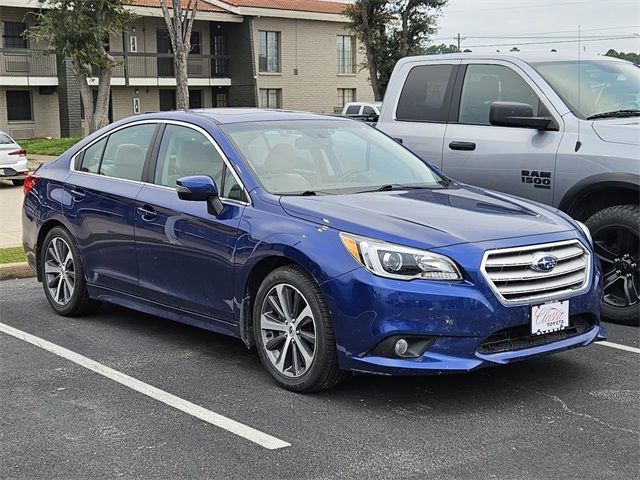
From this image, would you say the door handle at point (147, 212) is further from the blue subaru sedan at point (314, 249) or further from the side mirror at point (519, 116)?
the side mirror at point (519, 116)

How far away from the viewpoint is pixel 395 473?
393cm

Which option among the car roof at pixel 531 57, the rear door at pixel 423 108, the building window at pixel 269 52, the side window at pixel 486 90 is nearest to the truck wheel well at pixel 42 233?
the rear door at pixel 423 108

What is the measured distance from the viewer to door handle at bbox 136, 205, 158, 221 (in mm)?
5983

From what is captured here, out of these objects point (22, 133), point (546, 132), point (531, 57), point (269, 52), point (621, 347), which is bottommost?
point (621, 347)

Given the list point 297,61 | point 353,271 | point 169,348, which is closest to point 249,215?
point 353,271

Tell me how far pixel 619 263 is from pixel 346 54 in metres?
38.3

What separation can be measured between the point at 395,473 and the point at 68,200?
13.1 feet

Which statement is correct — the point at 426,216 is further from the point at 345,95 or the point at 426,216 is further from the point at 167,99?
the point at 345,95

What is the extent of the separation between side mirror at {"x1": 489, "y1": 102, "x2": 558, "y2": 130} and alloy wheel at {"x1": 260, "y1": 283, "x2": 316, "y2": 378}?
9.71 ft

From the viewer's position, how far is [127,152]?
6.60 metres

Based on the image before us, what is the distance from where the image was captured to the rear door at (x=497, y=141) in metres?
7.09

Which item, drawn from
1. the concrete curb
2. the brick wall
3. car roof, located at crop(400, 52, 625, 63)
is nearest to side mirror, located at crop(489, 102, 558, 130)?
car roof, located at crop(400, 52, 625, 63)

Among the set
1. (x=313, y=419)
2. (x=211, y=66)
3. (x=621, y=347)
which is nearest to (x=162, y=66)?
(x=211, y=66)

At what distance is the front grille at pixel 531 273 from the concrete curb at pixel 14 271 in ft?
18.4
